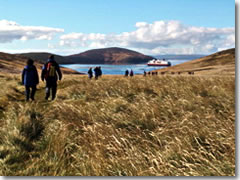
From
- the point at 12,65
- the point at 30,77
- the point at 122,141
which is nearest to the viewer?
the point at 122,141

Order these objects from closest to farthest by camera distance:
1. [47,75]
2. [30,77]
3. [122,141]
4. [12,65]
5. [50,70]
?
[122,141] → [50,70] → [47,75] → [30,77] → [12,65]

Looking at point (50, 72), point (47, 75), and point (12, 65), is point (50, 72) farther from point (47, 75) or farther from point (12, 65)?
point (12, 65)

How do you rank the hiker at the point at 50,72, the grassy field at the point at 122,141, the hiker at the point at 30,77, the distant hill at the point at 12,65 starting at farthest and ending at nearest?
the distant hill at the point at 12,65 < the hiker at the point at 30,77 < the hiker at the point at 50,72 < the grassy field at the point at 122,141

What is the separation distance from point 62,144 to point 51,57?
3.98 metres

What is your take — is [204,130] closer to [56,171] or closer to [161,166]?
[161,166]

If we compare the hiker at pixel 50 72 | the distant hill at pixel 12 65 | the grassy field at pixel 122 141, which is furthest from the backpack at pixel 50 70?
the distant hill at pixel 12 65

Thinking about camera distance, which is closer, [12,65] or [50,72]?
[50,72]

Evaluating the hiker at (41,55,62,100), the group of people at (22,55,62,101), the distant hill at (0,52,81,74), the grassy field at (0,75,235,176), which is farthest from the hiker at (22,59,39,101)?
the distant hill at (0,52,81,74)

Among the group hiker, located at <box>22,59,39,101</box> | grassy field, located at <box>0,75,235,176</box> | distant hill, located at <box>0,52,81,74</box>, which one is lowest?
grassy field, located at <box>0,75,235,176</box>

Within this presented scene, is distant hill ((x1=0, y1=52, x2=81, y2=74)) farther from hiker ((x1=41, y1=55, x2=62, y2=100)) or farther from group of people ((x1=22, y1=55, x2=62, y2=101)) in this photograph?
hiker ((x1=41, y1=55, x2=62, y2=100))

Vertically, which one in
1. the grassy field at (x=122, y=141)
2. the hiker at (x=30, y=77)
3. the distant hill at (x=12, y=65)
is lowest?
the grassy field at (x=122, y=141)

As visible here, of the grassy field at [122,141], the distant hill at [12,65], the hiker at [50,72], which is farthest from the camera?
the distant hill at [12,65]

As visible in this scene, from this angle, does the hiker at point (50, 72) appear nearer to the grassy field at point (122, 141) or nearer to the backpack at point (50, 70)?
the backpack at point (50, 70)

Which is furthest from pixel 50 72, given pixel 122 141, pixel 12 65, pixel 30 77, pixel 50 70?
pixel 12 65
